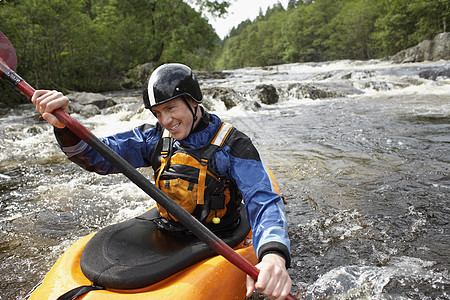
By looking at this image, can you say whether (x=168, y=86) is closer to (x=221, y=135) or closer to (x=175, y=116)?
(x=175, y=116)

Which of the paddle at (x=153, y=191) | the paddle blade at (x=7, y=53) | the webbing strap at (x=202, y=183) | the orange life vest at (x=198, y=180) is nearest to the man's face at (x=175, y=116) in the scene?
the orange life vest at (x=198, y=180)

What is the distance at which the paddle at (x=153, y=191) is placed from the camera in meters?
1.28

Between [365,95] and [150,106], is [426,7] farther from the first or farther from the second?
[150,106]

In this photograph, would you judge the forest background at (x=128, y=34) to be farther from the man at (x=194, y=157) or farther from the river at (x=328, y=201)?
the man at (x=194, y=157)

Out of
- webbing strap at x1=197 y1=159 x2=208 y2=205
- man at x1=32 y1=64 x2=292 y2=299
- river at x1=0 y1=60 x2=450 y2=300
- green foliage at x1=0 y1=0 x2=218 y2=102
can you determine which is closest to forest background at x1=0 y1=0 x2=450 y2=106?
green foliage at x1=0 y1=0 x2=218 y2=102

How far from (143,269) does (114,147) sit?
78 cm

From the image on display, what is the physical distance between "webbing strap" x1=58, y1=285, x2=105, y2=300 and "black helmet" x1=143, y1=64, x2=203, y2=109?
979 millimetres

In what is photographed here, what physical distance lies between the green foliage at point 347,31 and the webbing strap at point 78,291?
1228 inches

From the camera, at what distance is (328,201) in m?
3.74

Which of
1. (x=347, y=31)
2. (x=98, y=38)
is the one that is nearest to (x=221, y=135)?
(x=98, y=38)

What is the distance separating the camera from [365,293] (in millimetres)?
2242

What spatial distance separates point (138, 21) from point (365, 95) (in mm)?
16574

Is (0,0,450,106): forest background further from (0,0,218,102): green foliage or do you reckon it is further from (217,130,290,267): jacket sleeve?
(217,130,290,267): jacket sleeve

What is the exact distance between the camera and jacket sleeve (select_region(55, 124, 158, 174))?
180cm
